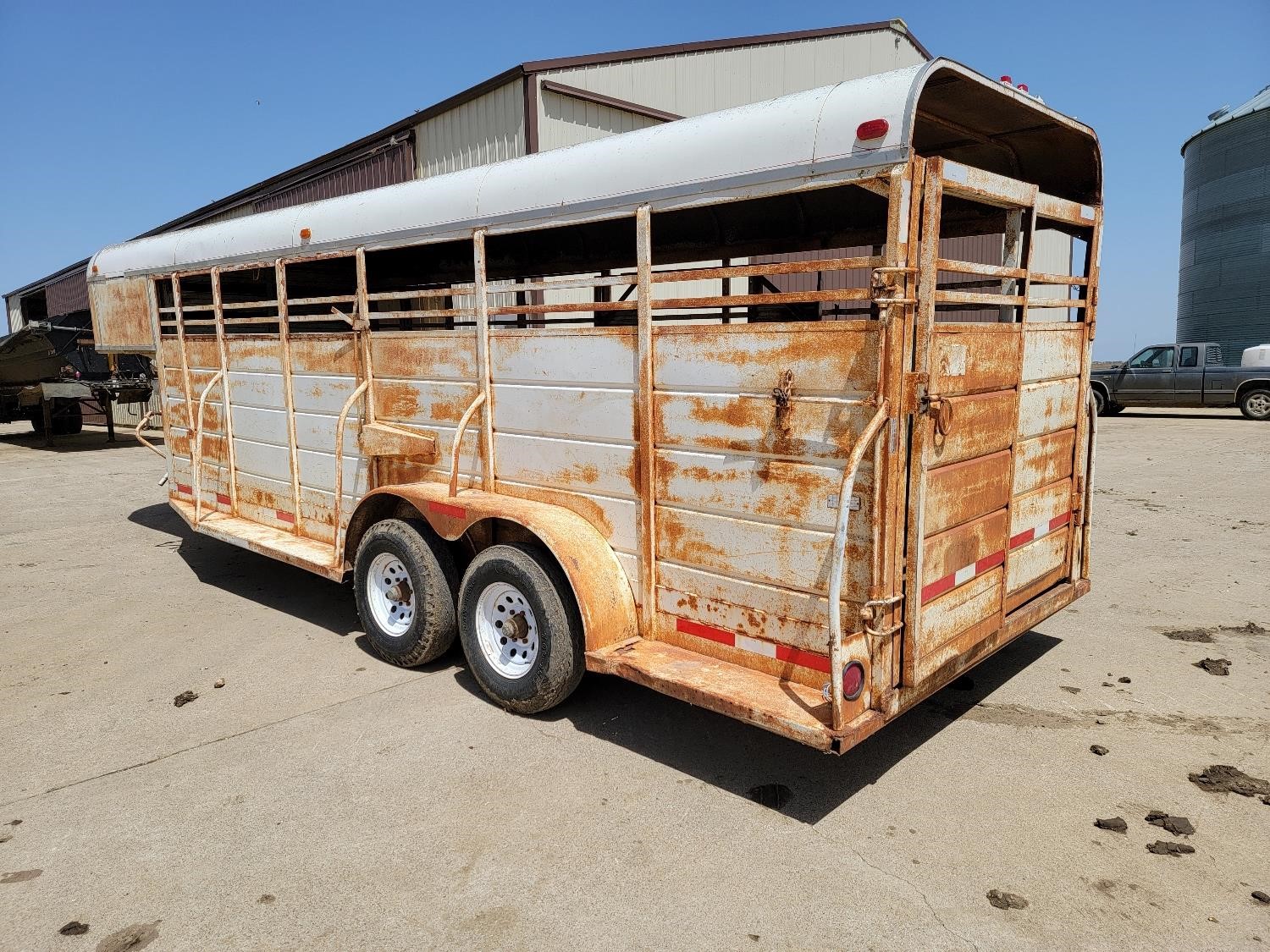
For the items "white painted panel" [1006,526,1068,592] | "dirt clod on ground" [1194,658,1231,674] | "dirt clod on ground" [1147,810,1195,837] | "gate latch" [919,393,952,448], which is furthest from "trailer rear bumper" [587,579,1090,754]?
"dirt clod on ground" [1194,658,1231,674]

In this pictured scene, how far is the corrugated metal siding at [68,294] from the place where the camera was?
79.7ft

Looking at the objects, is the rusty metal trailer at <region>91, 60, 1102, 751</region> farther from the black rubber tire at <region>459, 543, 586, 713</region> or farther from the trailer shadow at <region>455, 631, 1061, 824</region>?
the trailer shadow at <region>455, 631, 1061, 824</region>

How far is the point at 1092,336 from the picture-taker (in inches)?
181

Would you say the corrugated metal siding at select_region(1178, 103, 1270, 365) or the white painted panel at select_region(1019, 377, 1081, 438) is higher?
the corrugated metal siding at select_region(1178, 103, 1270, 365)

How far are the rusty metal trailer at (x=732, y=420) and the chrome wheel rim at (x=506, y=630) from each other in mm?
23

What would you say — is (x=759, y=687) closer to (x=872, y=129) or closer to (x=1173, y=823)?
(x=1173, y=823)

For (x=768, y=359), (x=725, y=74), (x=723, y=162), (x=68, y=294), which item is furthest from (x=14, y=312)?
(x=768, y=359)

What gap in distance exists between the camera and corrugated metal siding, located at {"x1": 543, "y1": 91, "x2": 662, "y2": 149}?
11.0 meters

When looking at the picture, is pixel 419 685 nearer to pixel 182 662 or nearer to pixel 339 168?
pixel 182 662

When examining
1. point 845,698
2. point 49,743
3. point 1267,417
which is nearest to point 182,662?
point 49,743

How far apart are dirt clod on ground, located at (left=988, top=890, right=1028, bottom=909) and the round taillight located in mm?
782

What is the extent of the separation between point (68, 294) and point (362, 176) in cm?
1701

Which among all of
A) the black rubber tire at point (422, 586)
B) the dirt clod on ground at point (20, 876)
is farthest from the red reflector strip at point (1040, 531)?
the dirt clod on ground at point (20, 876)

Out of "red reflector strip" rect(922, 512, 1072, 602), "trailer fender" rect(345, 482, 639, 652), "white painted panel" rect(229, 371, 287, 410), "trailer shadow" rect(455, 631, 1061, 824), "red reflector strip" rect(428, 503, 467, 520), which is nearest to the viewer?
"red reflector strip" rect(922, 512, 1072, 602)
